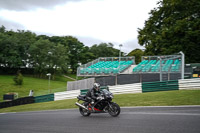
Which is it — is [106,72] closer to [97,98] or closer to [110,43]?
[97,98]

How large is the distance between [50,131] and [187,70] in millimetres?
16644

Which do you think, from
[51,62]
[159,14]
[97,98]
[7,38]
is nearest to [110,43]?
[51,62]

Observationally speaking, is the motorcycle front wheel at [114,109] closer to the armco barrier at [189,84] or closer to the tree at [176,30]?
the armco barrier at [189,84]

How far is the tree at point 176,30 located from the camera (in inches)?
1078

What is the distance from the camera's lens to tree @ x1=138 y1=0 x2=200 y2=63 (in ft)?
89.9

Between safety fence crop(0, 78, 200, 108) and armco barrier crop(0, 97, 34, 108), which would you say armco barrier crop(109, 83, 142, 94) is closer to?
safety fence crop(0, 78, 200, 108)

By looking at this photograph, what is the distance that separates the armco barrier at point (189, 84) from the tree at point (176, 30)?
11.2m

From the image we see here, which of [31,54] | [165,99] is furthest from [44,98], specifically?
[31,54]

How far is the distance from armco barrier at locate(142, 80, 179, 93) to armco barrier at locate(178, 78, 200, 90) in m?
0.40

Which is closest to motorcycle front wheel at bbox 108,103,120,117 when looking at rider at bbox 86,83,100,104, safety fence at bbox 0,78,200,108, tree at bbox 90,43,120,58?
rider at bbox 86,83,100,104

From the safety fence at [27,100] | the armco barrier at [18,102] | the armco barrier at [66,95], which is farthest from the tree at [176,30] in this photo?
→ the armco barrier at [18,102]

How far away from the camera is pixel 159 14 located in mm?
32250

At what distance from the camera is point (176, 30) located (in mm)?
27469

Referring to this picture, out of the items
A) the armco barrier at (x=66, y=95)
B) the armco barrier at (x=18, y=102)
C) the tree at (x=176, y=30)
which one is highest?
the tree at (x=176, y=30)
